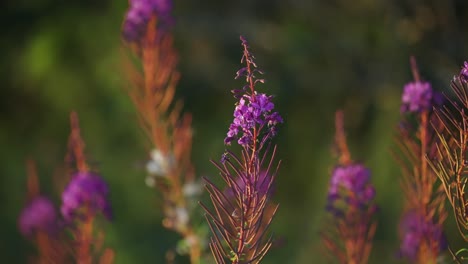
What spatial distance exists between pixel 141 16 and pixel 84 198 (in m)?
0.78

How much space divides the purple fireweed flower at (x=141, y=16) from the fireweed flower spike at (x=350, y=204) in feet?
3.12

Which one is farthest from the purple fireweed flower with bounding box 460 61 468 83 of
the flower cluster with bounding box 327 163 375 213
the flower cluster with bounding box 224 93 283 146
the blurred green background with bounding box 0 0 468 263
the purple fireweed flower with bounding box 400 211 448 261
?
the blurred green background with bounding box 0 0 468 263

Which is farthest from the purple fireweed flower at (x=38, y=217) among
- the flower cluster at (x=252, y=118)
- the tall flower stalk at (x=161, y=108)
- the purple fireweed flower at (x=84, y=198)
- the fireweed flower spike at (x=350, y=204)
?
the flower cluster at (x=252, y=118)

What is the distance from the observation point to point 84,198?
3045 millimetres

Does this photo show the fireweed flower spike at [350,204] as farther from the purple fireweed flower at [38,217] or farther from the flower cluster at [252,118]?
the purple fireweed flower at [38,217]

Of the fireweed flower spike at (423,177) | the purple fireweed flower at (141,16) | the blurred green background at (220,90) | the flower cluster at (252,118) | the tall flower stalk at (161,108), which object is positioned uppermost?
the blurred green background at (220,90)

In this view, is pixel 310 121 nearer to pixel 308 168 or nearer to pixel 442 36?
pixel 308 168

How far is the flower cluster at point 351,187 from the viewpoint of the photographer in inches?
109

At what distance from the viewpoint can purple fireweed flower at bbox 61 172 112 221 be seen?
304 cm

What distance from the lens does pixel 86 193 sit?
10.00 ft

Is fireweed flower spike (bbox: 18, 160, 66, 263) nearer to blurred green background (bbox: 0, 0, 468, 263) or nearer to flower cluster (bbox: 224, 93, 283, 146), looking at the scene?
flower cluster (bbox: 224, 93, 283, 146)

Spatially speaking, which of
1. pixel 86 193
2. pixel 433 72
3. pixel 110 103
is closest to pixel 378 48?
pixel 433 72

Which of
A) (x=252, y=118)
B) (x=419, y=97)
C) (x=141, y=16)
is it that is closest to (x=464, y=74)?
(x=252, y=118)

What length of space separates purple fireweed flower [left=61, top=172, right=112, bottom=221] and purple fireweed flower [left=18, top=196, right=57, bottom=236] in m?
0.67
